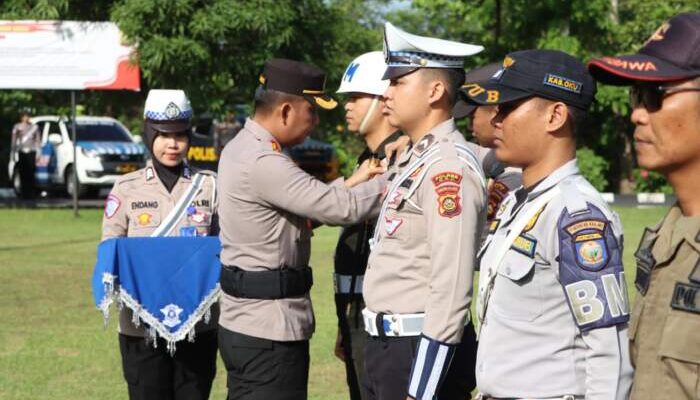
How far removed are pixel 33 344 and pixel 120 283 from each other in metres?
4.86

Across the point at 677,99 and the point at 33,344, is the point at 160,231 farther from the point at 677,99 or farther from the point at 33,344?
the point at 33,344

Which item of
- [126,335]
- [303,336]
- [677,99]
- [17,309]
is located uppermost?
[677,99]

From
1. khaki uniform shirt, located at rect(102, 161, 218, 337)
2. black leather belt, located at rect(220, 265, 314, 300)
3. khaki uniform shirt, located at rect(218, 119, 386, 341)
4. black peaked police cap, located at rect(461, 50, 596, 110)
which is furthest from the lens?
khaki uniform shirt, located at rect(102, 161, 218, 337)

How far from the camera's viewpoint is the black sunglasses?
9.77ft

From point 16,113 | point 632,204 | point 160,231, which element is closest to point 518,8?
point 632,204

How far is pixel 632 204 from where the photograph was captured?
28094 mm

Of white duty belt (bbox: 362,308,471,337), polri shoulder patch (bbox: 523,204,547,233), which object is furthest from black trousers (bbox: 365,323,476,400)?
polri shoulder patch (bbox: 523,204,547,233)

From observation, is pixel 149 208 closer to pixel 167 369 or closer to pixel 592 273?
pixel 167 369

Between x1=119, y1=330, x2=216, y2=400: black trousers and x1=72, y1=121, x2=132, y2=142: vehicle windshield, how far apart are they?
23878 mm

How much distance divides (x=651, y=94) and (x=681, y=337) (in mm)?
567

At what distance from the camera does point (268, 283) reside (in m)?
5.32

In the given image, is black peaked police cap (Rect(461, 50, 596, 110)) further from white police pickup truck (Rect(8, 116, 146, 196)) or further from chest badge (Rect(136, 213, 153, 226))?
white police pickup truck (Rect(8, 116, 146, 196))

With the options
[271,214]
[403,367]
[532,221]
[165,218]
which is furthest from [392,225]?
[165,218]

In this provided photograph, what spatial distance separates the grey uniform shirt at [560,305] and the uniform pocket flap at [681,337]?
1.41 ft
